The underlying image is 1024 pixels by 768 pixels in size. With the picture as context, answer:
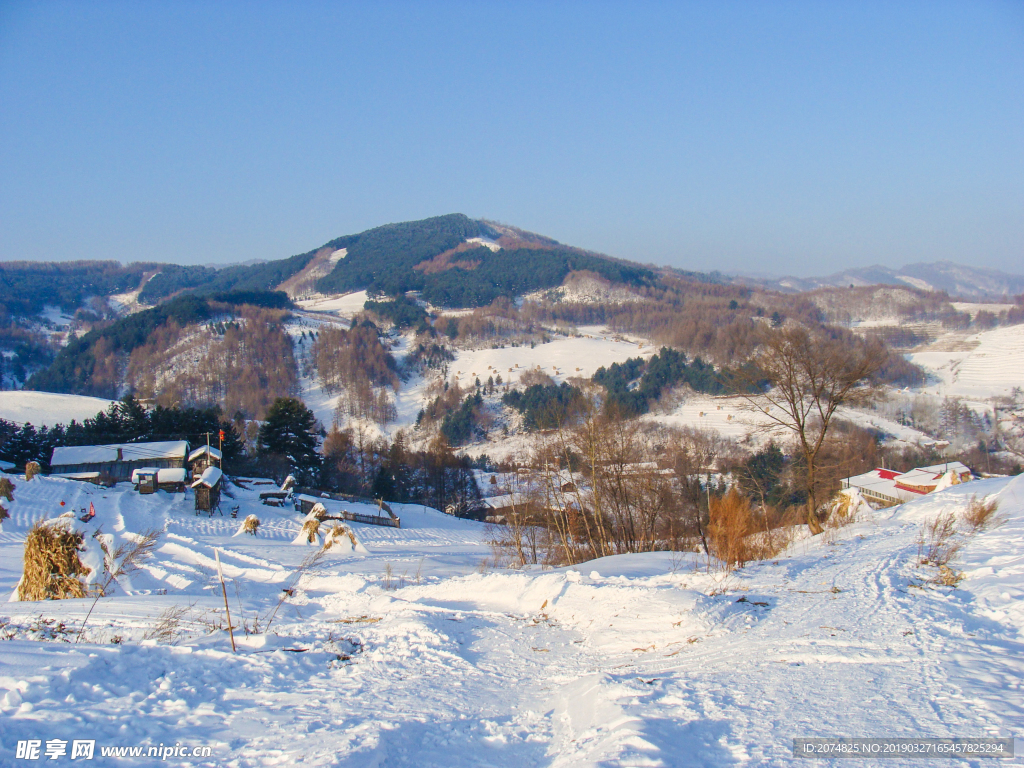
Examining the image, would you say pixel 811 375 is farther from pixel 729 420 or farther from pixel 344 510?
pixel 729 420

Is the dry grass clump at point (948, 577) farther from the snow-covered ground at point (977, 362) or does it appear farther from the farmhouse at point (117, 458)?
the snow-covered ground at point (977, 362)

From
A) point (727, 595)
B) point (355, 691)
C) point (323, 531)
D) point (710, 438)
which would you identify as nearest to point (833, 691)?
point (727, 595)

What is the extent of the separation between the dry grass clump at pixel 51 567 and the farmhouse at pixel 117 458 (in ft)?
119

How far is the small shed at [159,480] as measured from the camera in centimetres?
3038

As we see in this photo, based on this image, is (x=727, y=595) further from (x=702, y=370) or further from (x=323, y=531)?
(x=702, y=370)

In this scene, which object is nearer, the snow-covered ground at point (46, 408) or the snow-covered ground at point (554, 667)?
the snow-covered ground at point (554, 667)

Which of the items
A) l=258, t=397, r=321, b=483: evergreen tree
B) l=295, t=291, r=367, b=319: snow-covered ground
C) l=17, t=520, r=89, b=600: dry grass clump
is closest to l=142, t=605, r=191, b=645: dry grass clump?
l=17, t=520, r=89, b=600: dry grass clump

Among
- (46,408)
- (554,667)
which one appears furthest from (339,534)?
(46,408)

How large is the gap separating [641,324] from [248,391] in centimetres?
10448

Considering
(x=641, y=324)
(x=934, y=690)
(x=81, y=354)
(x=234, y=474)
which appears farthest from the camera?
(x=641, y=324)

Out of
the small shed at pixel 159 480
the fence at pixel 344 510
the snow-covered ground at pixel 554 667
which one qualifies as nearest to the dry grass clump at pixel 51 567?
the snow-covered ground at pixel 554 667

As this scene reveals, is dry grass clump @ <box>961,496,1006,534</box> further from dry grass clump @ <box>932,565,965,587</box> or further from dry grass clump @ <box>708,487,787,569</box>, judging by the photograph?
dry grass clump @ <box>932,565,965,587</box>

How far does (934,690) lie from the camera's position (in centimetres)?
378

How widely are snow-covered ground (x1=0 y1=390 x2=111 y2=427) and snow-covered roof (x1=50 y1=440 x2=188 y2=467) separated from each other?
3044 cm
